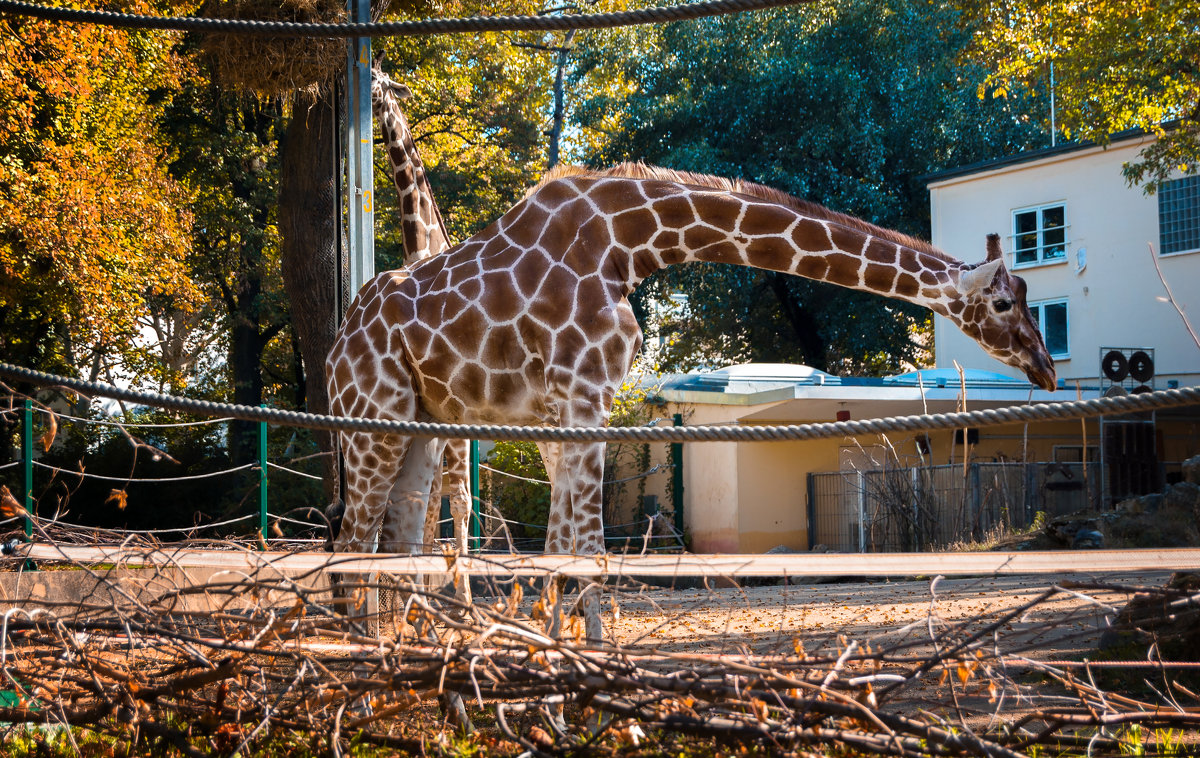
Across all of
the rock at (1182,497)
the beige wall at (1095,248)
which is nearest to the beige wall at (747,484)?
the beige wall at (1095,248)

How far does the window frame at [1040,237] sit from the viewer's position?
83.0 feet

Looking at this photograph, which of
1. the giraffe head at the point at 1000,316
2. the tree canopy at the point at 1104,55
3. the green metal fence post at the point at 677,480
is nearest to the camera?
the giraffe head at the point at 1000,316

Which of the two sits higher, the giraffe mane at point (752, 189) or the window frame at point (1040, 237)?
the window frame at point (1040, 237)

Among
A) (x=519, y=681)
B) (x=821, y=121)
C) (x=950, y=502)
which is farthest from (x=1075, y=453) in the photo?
(x=519, y=681)

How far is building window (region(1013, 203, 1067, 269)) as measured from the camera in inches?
1004

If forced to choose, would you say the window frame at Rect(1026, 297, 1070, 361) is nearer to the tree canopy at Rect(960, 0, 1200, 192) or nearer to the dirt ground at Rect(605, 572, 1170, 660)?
the tree canopy at Rect(960, 0, 1200, 192)

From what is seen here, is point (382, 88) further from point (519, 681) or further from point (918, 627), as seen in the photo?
point (519, 681)

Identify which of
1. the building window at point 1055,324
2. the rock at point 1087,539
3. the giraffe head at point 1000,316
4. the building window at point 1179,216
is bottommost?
the rock at point 1087,539

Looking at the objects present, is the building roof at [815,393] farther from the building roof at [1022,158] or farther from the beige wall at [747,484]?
the building roof at [1022,158]

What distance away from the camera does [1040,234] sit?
1019 inches

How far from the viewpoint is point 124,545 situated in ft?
12.3

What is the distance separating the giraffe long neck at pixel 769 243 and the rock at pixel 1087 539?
24.2ft

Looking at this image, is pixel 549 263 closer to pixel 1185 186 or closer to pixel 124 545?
pixel 124 545

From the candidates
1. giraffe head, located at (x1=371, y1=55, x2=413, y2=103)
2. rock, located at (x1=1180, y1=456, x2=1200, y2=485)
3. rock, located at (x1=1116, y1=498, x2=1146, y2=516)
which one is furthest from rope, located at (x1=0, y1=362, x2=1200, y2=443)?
rock, located at (x1=1180, y1=456, x2=1200, y2=485)
